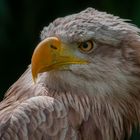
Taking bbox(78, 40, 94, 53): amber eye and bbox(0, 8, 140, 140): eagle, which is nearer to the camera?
bbox(0, 8, 140, 140): eagle

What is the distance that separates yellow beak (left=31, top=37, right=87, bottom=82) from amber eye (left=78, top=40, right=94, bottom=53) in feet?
0.21

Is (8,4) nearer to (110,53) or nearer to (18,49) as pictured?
(18,49)

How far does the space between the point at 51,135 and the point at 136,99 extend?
72 centimetres

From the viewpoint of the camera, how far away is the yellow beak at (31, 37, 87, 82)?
6949 mm

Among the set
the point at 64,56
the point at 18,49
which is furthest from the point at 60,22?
the point at 18,49

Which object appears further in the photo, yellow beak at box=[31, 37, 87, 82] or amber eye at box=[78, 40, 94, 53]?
amber eye at box=[78, 40, 94, 53]

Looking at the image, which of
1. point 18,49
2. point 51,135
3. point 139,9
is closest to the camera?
point 51,135

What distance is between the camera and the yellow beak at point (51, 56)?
22.8 ft

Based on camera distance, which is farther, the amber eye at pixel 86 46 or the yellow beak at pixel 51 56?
the amber eye at pixel 86 46

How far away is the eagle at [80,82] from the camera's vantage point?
6938mm

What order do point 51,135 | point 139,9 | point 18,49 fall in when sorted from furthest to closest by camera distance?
1. point 18,49
2. point 139,9
3. point 51,135

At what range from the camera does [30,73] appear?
7.28 metres

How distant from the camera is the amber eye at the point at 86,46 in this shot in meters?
7.07

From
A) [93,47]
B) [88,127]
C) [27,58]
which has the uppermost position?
[93,47]
